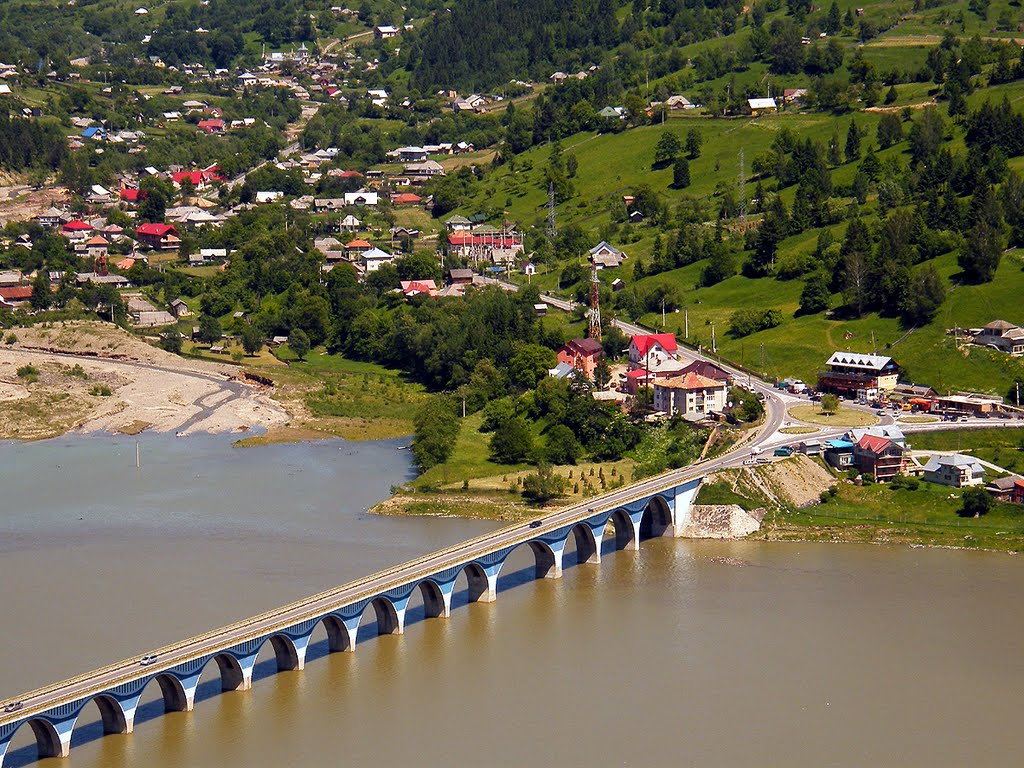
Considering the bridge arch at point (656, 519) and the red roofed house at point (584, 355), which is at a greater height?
the red roofed house at point (584, 355)

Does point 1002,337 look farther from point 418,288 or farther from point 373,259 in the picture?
point 373,259

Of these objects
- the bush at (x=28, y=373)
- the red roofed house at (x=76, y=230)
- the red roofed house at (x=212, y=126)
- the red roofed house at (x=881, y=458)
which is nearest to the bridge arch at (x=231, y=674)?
the red roofed house at (x=881, y=458)

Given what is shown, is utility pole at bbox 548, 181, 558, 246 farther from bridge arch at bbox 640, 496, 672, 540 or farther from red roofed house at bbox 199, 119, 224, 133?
red roofed house at bbox 199, 119, 224, 133

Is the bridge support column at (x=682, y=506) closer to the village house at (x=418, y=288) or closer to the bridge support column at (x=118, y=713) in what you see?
the bridge support column at (x=118, y=713)

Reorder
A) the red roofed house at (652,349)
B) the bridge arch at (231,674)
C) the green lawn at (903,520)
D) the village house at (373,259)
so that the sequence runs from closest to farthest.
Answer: the bridge arch at (231,674)
the green lawn at (903,520)
the red roofed house at (652,349)
the village house at (373,259)

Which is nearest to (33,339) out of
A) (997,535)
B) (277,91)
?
(997,535)

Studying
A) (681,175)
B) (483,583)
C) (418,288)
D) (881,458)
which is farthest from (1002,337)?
(681,175)

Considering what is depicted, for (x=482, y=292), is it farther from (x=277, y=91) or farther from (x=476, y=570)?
(x=277, y=91)

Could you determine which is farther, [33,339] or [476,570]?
[33,339]
